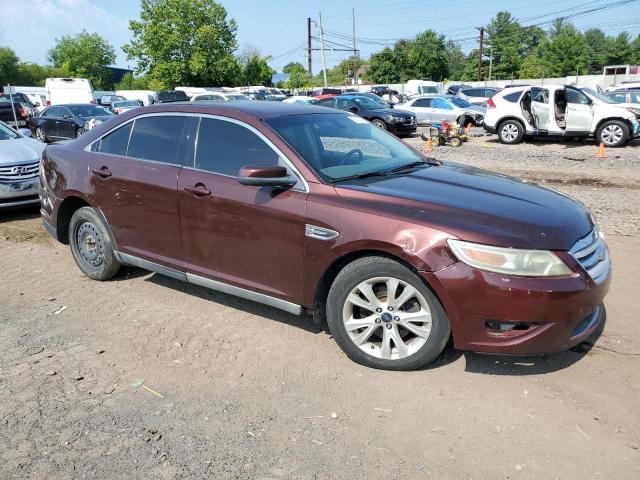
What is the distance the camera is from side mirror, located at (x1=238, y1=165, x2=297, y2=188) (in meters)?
3.57

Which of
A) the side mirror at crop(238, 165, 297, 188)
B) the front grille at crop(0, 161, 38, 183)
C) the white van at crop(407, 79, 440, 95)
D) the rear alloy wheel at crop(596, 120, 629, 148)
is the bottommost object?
the rear alloy wheel at crop(596, 120, 629, 148)

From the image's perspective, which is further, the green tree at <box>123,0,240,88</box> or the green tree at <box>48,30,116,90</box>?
the green tree at <box>48,30,116,90</box>

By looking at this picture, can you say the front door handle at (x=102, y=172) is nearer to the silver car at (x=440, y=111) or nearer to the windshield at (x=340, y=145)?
the windshield at (x=340, y=145)

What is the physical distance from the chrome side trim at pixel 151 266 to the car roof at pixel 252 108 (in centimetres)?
128

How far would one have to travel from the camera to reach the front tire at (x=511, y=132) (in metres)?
16.8

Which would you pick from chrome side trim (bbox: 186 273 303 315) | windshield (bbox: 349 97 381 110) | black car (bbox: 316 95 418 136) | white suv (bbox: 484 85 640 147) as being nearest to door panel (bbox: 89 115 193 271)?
chrome side trim (bbox: 186 273 303 315)

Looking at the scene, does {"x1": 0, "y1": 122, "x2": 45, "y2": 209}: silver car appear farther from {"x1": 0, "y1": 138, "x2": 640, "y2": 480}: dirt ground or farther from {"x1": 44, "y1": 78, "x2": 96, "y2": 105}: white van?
{"x1": 44, "y1": 78, "x2": 96, "y2": 105}: white van

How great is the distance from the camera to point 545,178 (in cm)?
1063

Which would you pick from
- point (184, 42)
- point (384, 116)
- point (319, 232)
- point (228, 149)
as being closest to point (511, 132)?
point (384, 116)

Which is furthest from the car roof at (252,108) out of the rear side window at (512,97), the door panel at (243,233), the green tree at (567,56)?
the green tree at (567,56)

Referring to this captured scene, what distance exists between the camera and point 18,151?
26.6ft

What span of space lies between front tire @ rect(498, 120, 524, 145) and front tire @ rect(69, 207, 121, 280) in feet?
47.7

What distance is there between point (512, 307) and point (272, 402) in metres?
1.49

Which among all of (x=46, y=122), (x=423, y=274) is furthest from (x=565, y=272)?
(x=46, y=122)
